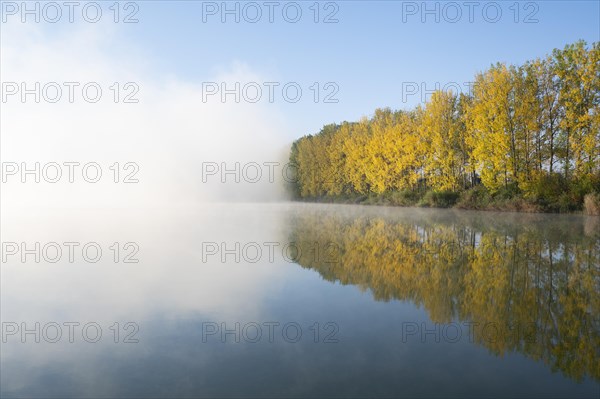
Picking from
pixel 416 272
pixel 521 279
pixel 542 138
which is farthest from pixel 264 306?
pixel 542 138

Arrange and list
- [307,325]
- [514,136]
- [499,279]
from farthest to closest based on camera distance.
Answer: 1. [514,136]
2. [499,279]
3. [307,325]

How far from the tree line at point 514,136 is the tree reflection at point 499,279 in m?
13.2

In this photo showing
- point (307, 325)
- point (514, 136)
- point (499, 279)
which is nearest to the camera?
point (307, 325)

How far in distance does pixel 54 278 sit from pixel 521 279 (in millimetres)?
8221

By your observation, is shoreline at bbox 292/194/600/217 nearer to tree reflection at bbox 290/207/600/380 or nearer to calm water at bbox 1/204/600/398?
tree reflection at bbox 290/207/600/380

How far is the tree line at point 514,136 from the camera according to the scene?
79.6ft

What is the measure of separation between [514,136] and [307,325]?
26.6m

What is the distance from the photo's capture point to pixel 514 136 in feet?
89.1

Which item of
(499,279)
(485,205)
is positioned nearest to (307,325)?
(499,279)

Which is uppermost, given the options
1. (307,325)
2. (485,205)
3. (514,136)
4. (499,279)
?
(514,136)

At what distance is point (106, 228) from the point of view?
56.2ft

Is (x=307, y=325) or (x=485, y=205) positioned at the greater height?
(x=485, y=205)

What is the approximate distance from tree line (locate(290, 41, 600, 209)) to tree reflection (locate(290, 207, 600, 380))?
1320 centimetres

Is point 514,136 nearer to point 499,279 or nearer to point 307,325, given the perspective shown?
point 499,279
